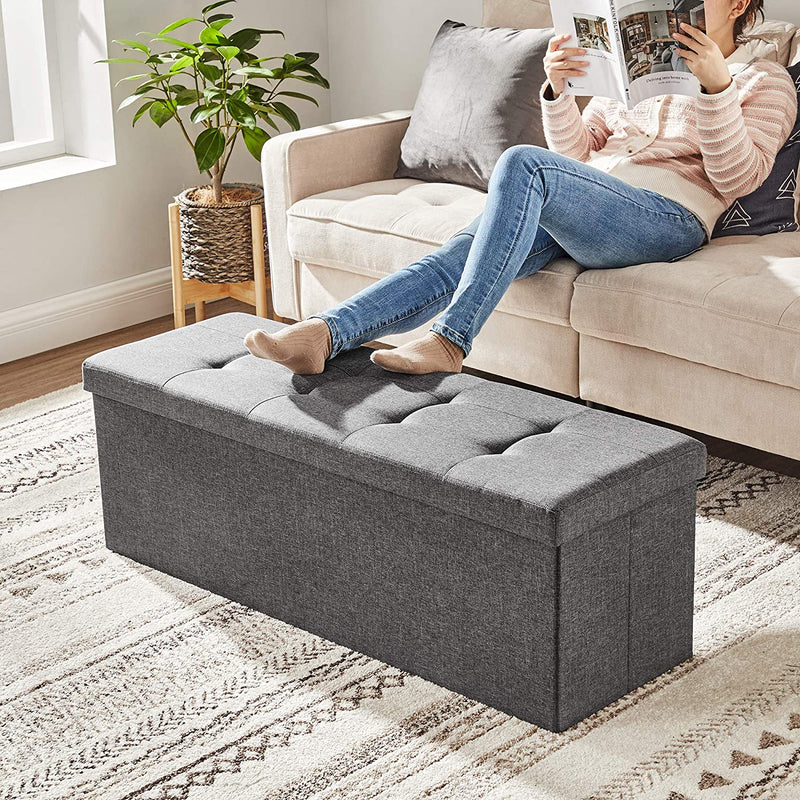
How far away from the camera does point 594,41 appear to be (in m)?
2.51

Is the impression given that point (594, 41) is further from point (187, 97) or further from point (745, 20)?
point (187, 97)

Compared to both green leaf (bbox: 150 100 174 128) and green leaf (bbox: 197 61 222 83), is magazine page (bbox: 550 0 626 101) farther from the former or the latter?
green leaf (bbox: 150 100 174 128)

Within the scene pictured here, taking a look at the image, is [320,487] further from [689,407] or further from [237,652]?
[689,407]

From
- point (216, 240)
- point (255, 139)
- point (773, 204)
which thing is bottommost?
point (216, 240)

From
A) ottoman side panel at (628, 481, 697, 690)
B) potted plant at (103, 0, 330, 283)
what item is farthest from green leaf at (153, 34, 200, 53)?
ottoman side panel at (628, 481, 697, 690)

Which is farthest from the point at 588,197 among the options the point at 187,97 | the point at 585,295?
the point at 187,97

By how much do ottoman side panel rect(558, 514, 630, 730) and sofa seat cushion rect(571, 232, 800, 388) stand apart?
0.73 metres

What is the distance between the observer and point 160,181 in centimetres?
396

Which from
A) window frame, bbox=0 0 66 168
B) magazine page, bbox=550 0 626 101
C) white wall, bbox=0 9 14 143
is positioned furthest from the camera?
white wall, bbox=0 9 14 143

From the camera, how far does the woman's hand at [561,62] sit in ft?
8.46

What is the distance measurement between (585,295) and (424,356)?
548 millimetres

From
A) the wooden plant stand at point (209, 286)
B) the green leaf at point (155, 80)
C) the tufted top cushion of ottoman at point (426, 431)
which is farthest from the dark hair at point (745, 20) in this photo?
the green leaf at point (155, 80)

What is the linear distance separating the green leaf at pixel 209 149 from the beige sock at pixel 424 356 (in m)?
1.36

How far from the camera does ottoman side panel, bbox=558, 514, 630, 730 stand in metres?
1.77
